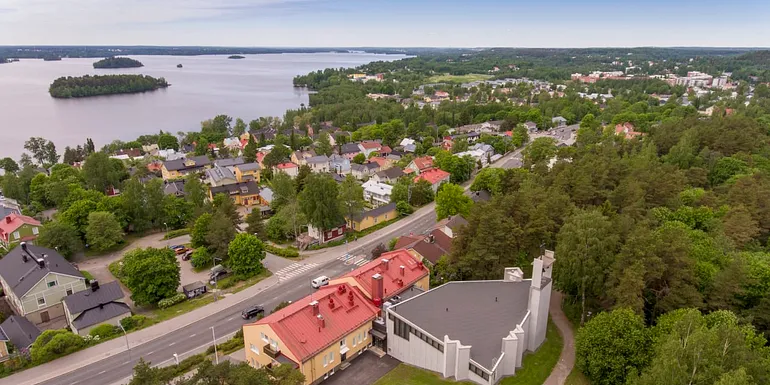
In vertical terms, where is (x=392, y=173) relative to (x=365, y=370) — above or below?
above

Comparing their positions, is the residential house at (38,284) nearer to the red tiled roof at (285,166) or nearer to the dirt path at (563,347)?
the dirt path at (563,347)

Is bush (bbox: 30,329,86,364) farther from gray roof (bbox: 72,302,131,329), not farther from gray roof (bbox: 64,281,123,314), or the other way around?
gray roof (bbox: 64,281,123,314)

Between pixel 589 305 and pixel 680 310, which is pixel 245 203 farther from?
pixel 680 310

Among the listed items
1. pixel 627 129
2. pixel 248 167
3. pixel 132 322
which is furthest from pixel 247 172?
pixel 627 129

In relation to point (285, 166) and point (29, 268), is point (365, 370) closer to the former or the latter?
point (29, 268)

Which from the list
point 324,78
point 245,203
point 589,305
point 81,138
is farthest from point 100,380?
point 324,78

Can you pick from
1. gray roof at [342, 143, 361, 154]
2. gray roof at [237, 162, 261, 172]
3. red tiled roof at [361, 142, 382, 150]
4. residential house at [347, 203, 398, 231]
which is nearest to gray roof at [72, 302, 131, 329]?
residential house at [347, 203, 398, 231]

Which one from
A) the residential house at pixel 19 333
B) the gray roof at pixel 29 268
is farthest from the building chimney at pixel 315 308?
the gray roof at pixel 29 268
